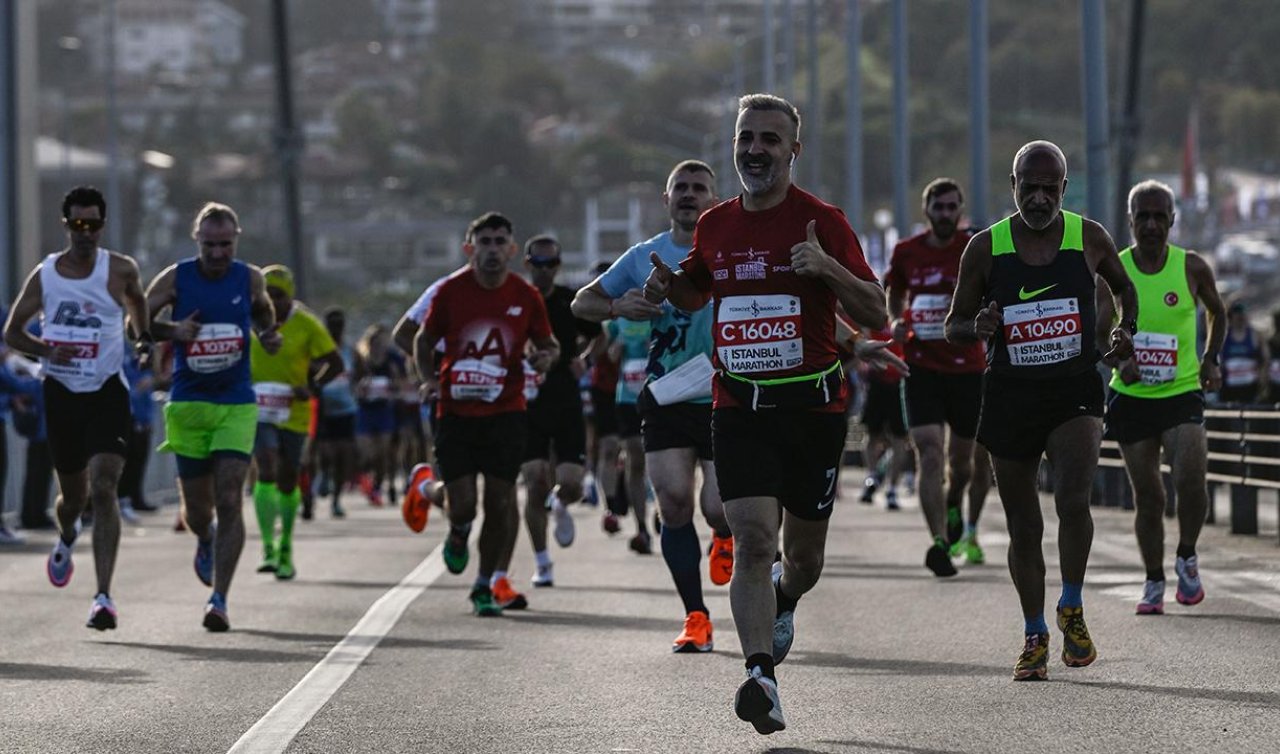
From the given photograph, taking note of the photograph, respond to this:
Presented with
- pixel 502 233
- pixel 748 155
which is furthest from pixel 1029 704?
pixel 502 233

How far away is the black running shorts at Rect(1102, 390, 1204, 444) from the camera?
12602 millimetres

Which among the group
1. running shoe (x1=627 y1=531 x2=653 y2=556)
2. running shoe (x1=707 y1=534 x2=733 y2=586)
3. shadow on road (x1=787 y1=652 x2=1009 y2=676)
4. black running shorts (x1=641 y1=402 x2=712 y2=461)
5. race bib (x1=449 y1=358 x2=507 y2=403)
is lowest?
running shoe (x1=627 y1=531 x2=653 y2=556)

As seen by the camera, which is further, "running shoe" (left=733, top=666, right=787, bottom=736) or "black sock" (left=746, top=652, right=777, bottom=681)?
"black sock" (left=746, top=652, right=777, bottom=681)

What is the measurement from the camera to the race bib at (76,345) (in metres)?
13.3

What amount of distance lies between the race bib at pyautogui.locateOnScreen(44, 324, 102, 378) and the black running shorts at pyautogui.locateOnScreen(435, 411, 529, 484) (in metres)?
1.77

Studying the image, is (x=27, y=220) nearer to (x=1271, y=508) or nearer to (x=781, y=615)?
(x=1271, y=508)

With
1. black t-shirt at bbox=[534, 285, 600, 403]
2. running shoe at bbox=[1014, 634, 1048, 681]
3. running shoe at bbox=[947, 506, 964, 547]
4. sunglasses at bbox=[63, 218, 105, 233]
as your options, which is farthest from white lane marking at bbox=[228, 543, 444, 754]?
running shoe at bbox=[947, 506, 964, 547]

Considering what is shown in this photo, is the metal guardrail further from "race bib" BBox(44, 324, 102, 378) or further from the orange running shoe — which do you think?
"race bib" BBox(44, 324, 102, 378)

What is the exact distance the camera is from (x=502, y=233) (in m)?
13.6

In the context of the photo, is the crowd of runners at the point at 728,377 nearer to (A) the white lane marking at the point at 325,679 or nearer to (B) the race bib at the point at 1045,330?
(B) the race bib at the point at 1045,330

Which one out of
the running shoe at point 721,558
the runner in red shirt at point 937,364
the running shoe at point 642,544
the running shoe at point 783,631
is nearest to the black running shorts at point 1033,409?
the running shoe at point 783,631

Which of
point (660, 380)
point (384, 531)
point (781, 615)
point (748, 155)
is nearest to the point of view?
point (748, 155)

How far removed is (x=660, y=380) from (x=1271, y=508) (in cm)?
1606

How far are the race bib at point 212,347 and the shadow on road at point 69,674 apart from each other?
2.56 meters
